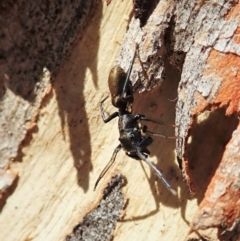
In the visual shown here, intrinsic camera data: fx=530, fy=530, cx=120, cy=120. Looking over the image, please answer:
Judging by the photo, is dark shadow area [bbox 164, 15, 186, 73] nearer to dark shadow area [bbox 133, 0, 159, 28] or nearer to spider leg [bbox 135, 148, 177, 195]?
dark shadow area [bbox 133, 0, 159, 28]

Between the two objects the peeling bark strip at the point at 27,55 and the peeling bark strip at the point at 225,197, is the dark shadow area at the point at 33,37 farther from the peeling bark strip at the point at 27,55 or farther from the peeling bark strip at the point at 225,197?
the peeling bark strip at the point at 225,197

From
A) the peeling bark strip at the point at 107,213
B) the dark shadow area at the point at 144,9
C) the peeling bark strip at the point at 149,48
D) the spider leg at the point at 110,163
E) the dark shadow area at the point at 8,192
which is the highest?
the dark shadow area at the point at 144,9

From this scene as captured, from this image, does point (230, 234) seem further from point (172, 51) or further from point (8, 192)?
point (8, 192)

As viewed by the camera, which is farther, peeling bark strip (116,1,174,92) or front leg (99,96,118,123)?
front leg (99,96,118,123)

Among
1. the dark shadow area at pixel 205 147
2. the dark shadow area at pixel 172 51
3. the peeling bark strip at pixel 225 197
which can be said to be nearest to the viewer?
the peeling bark strip at pixel 225 197

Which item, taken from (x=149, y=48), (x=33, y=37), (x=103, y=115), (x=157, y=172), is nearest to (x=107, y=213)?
(x=157, y=172)

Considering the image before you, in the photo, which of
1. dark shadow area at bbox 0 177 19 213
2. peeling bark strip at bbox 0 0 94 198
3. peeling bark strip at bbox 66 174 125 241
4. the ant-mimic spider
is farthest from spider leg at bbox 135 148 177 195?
dark shadow area at bbox 0 177 19 213

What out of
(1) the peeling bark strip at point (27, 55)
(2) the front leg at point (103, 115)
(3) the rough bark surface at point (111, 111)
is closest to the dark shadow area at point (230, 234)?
(3) the rough bark surface at point (111, 111)
